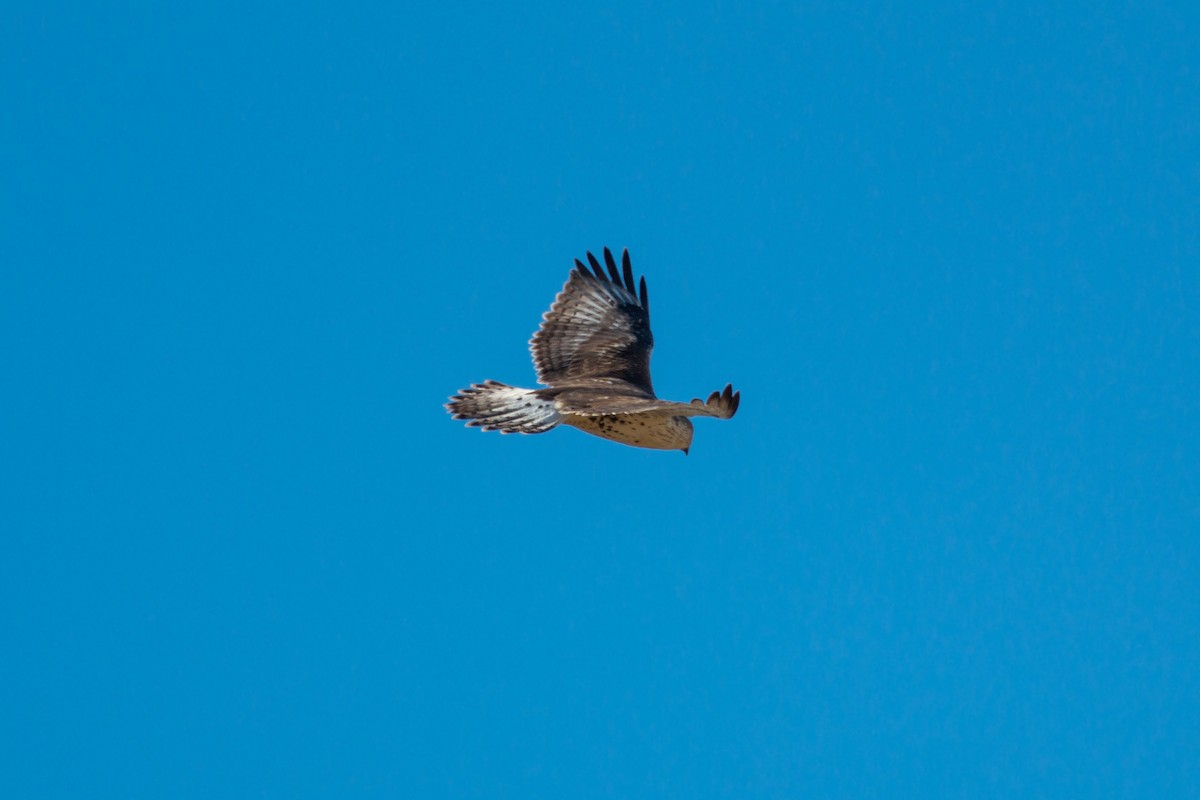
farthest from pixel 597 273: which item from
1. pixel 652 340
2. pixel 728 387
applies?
pixel 728 387

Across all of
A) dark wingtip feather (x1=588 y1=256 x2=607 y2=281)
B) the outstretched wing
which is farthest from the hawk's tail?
dark wingtip feather (x1=588 y1=256 x2=607 y2=281)

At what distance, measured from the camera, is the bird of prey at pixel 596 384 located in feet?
45.2

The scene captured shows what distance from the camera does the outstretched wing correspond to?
54.1ft

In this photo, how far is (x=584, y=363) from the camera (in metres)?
16.6

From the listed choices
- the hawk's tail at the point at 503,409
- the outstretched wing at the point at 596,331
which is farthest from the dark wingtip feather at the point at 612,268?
the hawk's tail at the point at 503,409

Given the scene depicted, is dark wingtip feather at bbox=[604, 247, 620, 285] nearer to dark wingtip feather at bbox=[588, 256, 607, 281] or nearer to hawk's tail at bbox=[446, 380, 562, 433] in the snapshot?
dark wingtip feather at bbox=[588, 256, 607, 281]

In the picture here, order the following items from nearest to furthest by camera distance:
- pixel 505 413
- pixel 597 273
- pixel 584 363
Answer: pixel 505 413 < pixel 584 363 < pixel 597 273

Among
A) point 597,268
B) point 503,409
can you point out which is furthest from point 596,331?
point 503,409

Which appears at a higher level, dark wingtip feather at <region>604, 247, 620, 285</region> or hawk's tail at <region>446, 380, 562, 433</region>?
dark wingtip feather at <region>604, 247, 620, 285</region>

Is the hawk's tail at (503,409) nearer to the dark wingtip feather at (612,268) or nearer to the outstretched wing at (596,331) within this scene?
the outstretched wing at (596,331)

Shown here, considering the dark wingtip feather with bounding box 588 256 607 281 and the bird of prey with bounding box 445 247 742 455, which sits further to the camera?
the dark wingtip feather with bounding box 588 256 607 281

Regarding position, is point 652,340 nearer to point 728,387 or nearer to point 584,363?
point 584,363

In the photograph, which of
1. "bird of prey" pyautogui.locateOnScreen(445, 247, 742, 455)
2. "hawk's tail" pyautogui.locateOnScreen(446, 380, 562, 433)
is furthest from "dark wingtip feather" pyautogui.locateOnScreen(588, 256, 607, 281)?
"hawk's tail" pyautogui.locateOnScreen(446, 380, 562, 433)

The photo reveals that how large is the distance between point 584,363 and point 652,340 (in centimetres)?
105
